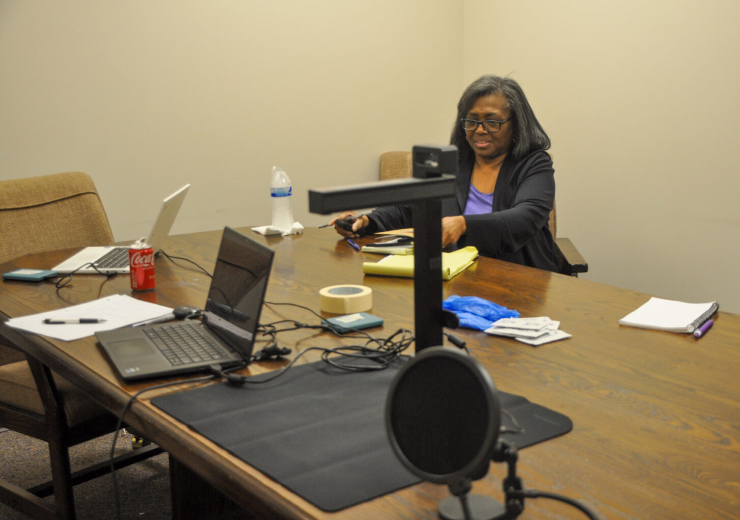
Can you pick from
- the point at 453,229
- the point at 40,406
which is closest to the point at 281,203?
the point at 453,229

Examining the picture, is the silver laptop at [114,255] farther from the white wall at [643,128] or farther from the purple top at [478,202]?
the white wall at [643,128]

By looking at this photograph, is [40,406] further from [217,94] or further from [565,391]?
[217,94]

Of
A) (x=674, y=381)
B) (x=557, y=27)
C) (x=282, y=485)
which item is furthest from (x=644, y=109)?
(x=282, y=485)

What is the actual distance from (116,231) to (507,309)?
→ 2.40 m

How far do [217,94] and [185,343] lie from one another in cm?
244

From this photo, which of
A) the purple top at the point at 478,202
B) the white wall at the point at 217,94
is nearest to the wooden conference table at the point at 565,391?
the purple top at the point at 478,202

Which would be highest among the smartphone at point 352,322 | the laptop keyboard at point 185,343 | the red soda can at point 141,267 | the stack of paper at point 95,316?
the red soda can at point 141,267

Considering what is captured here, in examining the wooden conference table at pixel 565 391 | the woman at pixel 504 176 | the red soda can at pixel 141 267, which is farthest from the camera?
the woman at pixel 504 176

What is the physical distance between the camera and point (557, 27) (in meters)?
3.68

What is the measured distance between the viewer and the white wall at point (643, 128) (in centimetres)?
306

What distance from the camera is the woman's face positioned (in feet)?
7.98

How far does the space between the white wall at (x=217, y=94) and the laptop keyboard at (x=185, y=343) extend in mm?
1656

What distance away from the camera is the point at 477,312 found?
1438 millimetres

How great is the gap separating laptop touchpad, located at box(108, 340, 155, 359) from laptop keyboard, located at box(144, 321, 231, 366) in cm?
2
